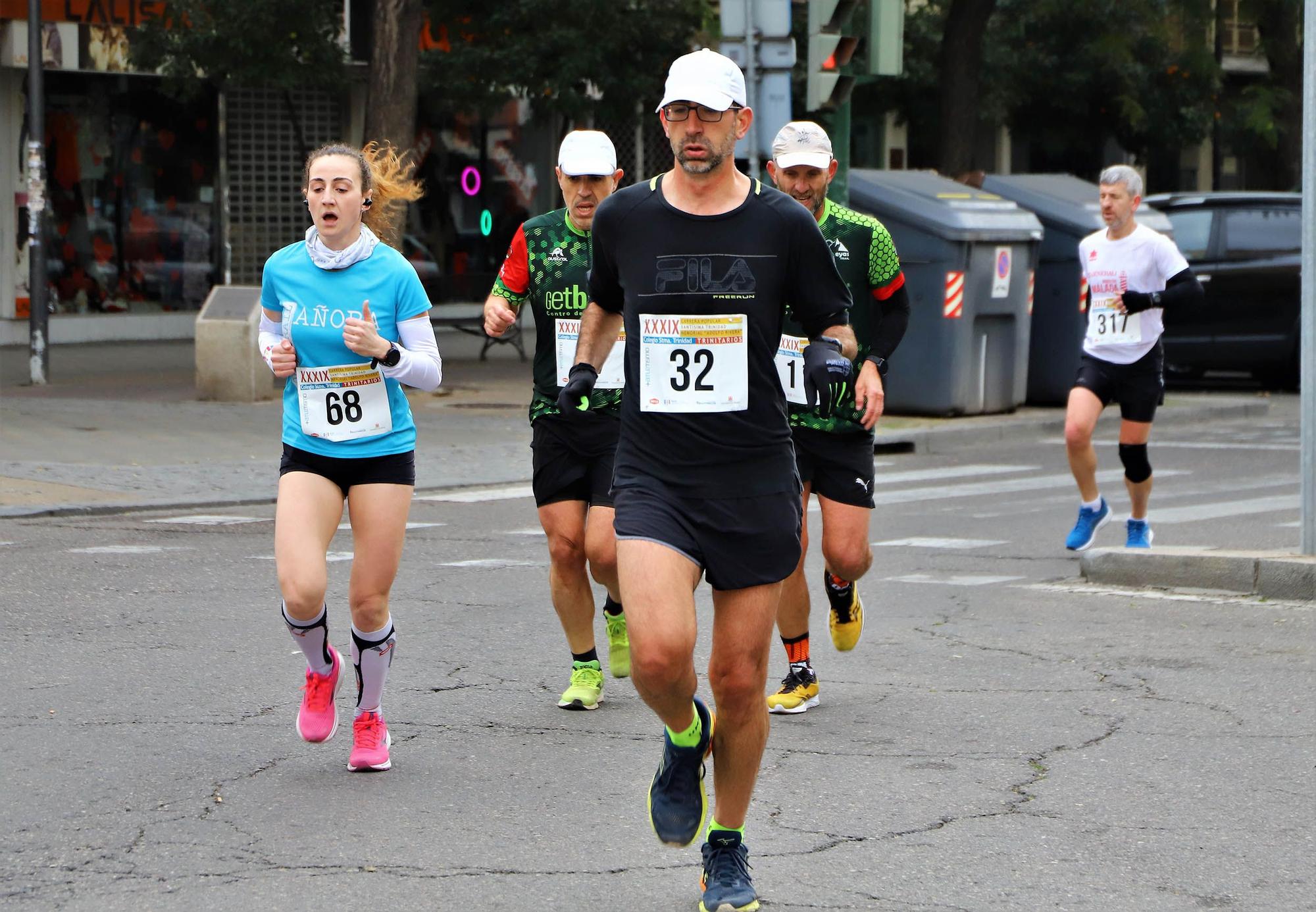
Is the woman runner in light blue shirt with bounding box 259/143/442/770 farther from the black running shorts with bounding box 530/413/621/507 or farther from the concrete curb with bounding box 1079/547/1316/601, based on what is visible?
the concrete curb with bounding box 1079/547/1316/601

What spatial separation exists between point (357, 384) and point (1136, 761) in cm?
251

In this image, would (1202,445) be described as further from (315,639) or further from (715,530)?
(715,530)

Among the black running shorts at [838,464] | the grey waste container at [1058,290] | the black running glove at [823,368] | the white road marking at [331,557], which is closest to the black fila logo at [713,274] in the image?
the black running glove at [823,368]

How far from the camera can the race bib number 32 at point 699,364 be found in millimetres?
4477

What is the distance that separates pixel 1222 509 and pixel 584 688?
21.1 feet

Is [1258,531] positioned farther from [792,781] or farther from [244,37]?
[244,37]

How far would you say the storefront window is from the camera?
23078mm

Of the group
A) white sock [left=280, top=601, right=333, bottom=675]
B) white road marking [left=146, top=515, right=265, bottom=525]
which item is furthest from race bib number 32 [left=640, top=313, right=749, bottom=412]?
white road marking [left=146, top=515, right=265, bottom=525]

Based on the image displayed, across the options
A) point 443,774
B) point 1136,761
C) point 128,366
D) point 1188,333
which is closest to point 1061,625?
point 1136,761

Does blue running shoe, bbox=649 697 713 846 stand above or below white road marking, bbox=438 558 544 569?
above

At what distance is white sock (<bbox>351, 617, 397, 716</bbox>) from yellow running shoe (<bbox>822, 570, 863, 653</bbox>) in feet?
5.71

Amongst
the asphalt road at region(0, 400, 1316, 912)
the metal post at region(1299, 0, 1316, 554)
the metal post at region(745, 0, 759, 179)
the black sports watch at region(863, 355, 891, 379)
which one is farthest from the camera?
the metal post at region(745, 0, 759, 179)

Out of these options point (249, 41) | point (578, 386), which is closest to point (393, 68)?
point (249, 41)

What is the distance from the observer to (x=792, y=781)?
5.59m
